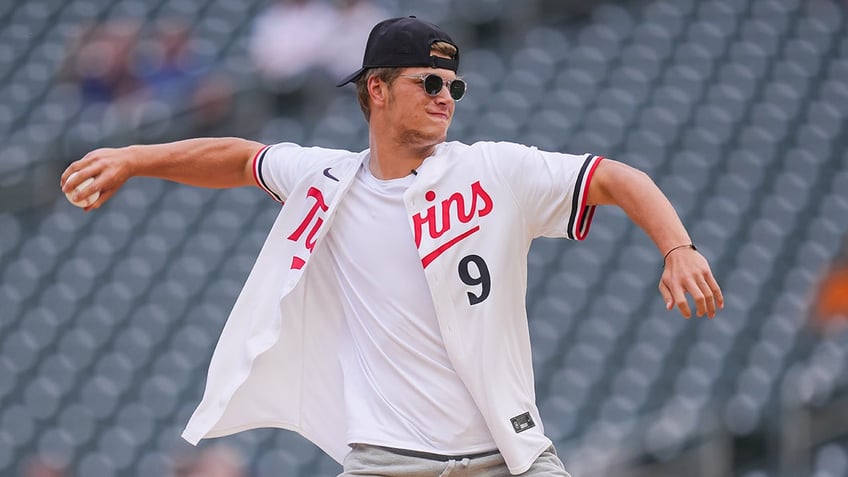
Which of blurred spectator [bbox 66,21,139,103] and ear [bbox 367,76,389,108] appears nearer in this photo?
ear [bbox 367,76,389,108]

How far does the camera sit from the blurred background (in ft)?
24.8

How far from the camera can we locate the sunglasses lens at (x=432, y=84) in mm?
3438

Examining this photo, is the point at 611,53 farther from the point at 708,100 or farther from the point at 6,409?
the point at 6,409

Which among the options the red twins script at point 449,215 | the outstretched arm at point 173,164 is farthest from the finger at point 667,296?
the outstretched arm at point 173,164

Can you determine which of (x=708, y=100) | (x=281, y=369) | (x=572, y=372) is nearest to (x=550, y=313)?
(x=572, y=372)

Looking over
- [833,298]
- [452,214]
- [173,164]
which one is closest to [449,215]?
[452,214]

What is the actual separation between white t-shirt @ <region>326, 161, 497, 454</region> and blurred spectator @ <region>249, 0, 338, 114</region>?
4959 millimetres

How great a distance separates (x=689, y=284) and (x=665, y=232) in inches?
6.9

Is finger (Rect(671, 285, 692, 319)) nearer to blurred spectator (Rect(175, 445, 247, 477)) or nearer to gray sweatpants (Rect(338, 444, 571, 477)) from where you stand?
gray sweatpants (Rect(338, 444, 571, 477))

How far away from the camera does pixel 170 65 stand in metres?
8.66

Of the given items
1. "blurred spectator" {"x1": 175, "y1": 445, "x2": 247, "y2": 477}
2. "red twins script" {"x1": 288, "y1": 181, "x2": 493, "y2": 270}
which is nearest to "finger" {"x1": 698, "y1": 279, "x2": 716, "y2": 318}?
"red twins script" {"x1": 288, "y1": 181, "x2": 493, "y2": 270}

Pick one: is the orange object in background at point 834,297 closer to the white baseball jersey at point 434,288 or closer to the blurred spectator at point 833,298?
the blurred spectator at point 833,298

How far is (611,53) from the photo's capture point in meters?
8.81

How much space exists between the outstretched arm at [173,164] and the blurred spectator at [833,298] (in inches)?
181
